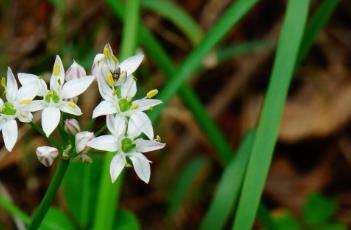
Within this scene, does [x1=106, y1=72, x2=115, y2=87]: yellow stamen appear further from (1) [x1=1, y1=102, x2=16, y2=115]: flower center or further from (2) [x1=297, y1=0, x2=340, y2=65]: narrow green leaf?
(2) [x1=297, y1=0, x2=340, y2=65]: narrow green leaf

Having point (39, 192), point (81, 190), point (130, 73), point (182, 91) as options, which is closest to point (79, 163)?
point (81, 190)

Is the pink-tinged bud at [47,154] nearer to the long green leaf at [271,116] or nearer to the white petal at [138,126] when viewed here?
the white petal at [138,126]

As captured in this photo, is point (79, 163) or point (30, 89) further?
point (79, 163)

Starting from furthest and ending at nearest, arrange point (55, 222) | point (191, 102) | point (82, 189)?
point (191, 102)
point (82, 189)
point (55, 222)

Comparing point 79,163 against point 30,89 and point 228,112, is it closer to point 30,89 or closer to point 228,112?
point 30,89

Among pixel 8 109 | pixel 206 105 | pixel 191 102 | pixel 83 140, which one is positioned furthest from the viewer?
pixel 206 105

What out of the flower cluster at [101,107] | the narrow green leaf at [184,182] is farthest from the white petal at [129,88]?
the narrow green leaf at [184,182]

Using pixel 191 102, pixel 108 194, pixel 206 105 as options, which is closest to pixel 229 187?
pixel 191 102

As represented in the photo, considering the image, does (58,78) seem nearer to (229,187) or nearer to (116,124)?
(116,124)
